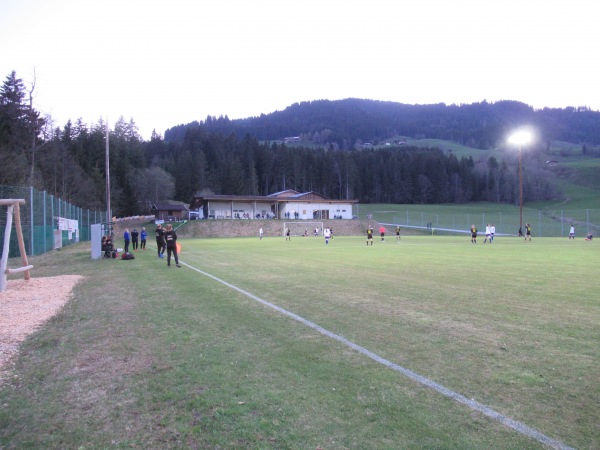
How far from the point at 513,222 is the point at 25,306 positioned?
8294 centimetres

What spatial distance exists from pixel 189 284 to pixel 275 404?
30.3ft

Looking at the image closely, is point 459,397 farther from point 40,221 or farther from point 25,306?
point 40,221

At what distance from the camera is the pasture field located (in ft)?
12.1

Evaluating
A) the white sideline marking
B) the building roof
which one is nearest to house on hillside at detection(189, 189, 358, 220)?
the building roof

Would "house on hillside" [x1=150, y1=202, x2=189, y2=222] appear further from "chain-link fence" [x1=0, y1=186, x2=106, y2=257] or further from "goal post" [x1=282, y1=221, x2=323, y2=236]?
"chain-link fence" [x1=0, y1=186, x2=106, y2=257]

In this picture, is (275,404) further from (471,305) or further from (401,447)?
(471,305)

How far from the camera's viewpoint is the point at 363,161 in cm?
14525

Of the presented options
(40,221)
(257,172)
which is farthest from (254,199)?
(40,221)

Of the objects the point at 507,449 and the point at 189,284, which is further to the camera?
the point at 189,284

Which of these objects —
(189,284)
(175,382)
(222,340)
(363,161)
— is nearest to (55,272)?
(189,284)

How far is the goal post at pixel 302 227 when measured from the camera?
2840 inches

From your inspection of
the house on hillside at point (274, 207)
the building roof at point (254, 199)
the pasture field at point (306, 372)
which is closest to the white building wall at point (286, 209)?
the house on hillside at point (274, 207)

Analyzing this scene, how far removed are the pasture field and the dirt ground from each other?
226 mm

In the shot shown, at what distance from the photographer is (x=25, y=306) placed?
32.2 ft
